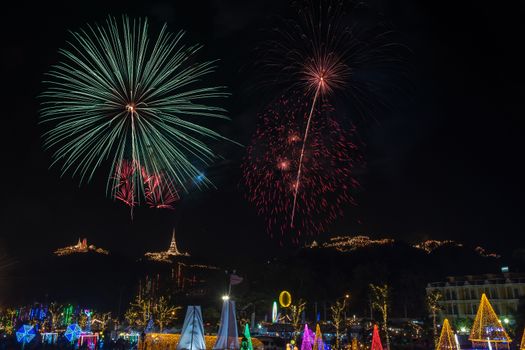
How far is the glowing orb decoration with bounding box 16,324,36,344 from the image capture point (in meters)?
24.7

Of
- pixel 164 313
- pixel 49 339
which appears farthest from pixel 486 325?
pixel 164 313

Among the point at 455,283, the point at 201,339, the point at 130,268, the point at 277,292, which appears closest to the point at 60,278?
the point at 130,268

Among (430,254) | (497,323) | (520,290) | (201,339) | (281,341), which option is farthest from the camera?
(430,254)

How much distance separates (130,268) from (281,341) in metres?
88.5

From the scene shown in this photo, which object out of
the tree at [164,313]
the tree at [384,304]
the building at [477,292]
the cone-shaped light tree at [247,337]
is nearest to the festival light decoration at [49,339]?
the cone-shaped light tree at [247,337]

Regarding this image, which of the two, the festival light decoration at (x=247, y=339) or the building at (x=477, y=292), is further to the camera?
the building at (x=477, y=292)

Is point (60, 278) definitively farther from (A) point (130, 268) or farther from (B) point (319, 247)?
(B) point (319, 247)

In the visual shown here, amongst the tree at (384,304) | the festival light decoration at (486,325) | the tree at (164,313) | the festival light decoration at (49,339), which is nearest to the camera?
the festival light decoration at (486,325)

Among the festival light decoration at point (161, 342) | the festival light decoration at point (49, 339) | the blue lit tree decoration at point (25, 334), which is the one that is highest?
the blue lit tree decoration at point (25, 334)

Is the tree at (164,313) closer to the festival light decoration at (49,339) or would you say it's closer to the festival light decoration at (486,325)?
the festival light decoration at (49,339)

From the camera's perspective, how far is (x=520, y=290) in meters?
62.7

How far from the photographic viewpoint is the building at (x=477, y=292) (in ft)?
208

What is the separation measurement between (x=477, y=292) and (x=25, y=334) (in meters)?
67.1

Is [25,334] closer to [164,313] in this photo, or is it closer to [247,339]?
[247,339]
